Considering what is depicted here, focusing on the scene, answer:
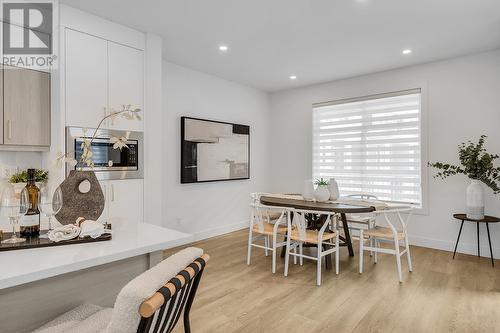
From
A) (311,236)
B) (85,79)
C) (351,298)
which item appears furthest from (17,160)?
(351,298)

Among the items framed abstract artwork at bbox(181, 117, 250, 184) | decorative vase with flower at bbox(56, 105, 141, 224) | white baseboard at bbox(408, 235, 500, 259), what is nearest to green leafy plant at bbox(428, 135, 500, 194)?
white baseboard at bbox(408, 235, 500, 259)

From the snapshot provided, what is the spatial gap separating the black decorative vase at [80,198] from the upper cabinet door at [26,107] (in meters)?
1.60

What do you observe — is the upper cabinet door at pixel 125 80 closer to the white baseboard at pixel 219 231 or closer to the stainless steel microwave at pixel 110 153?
the stainless steel microwave at pixel 110 153

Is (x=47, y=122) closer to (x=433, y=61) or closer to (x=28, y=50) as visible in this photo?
(x=28, y=50)

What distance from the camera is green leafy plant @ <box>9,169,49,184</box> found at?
2663mm

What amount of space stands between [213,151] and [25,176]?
269cm

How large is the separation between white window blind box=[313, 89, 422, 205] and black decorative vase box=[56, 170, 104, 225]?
427cm

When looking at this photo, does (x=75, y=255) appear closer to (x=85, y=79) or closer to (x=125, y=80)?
(x=85, y=79)

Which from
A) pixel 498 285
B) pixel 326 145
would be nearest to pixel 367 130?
pixel 326 145

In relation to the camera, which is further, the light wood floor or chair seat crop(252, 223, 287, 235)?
chair seat crop(252, 223, 287, 235)

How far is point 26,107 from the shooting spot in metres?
2.71

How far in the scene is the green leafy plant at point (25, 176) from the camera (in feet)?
8.74

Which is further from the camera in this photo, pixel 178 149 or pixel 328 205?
pixel 178 149

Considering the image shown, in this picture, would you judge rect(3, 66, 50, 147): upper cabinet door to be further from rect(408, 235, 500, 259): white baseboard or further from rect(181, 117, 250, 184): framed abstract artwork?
rect(408, 235, 500, 259): white baseboard
